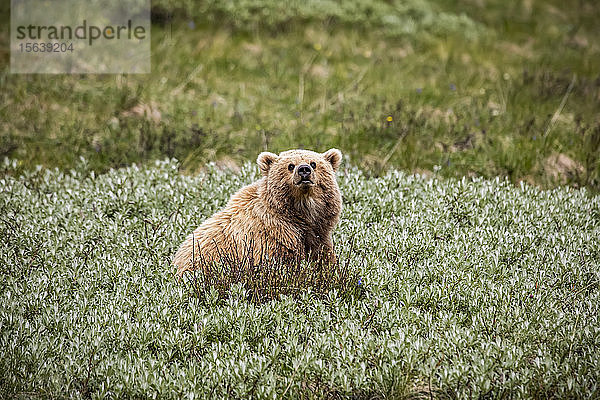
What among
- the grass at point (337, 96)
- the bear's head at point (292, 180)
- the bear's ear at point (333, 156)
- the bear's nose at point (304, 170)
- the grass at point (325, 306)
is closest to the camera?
the grass at point (325, 306)

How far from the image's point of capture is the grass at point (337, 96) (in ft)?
29.5

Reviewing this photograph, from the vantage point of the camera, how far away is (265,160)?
201 inches

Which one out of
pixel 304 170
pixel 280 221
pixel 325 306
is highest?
pixel 304 170

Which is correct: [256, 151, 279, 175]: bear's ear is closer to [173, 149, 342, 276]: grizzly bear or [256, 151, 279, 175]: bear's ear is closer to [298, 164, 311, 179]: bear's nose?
[173, 149, 342, 276]: grizzly bear

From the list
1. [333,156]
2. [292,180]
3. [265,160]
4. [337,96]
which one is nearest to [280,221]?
[292,180]

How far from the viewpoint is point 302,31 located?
13.1m

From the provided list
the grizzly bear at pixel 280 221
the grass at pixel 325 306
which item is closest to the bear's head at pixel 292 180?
the grizzly bear at pixel 280 221

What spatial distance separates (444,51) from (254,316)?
1019cm

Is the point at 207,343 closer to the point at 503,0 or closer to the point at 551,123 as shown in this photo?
the point at 551,123

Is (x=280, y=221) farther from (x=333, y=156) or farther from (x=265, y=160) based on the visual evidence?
(x=333, y=156)

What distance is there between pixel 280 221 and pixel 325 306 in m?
0.88

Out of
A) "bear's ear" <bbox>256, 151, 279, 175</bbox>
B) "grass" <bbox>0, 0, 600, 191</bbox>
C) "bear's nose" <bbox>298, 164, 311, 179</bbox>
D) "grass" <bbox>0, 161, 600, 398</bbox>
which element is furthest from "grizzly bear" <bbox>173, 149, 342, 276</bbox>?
"grass" <bbox>0, 0, 600, 191</bbox>

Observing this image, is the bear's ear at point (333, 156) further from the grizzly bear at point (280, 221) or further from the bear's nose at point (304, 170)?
the bear's nose at point (304, 170)

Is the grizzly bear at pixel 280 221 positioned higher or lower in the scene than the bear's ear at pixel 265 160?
lower
